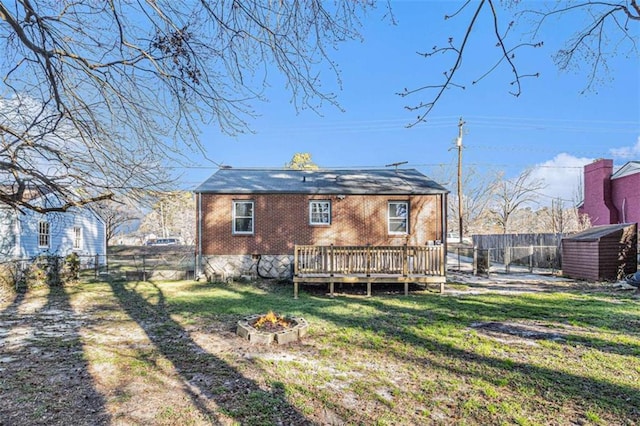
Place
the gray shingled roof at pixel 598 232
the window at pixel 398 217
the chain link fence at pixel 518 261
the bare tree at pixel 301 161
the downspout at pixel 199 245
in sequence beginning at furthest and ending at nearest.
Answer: the bare tree at pixel 301 161, the chain link fence at pixel 518 261, the window at pixel 398 217, the downspout at pixel 199 245, the gray shingled roof at pixel 598 232

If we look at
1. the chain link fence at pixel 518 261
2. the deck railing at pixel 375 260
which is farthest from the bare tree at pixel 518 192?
the deck railing at pixel 375 260

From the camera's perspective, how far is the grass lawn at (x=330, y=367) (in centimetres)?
329

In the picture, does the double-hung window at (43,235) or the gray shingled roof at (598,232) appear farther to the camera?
the double-hung window at (43,235)

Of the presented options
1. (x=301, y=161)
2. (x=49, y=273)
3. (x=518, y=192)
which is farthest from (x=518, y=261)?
(x=49, y=273)

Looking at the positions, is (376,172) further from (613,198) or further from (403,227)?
(613,198)

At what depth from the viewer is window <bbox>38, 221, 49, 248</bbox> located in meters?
16.2

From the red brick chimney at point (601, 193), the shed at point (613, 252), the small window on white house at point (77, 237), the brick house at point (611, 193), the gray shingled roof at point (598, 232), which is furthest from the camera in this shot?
the red brick chimney at point (601, 193)

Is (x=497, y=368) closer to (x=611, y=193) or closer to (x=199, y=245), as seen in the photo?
(x=199, y=245)

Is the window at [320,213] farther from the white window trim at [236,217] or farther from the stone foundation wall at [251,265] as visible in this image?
the white window trim at [236,217]

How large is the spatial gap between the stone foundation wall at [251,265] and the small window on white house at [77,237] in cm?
1012

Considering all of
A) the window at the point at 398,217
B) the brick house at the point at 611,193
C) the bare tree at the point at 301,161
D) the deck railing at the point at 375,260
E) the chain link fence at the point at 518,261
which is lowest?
the chain link fence at the point at 518,261

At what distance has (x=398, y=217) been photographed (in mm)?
13453

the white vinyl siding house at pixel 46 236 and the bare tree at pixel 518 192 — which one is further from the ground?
the bare tree at pixel 518 192

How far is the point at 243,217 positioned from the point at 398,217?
233 inches
